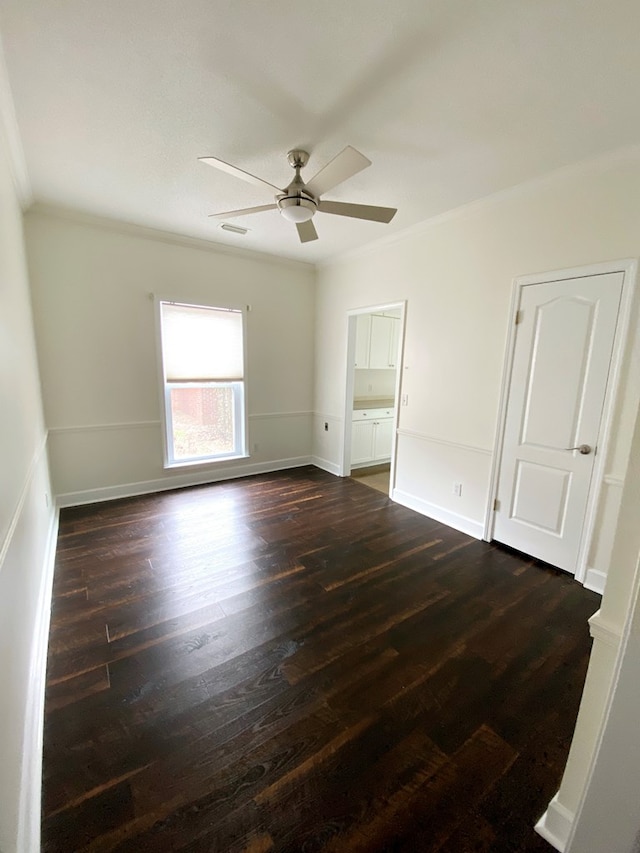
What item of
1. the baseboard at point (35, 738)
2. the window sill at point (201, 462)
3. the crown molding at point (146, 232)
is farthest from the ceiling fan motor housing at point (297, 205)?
the window sill at point (201, 462)

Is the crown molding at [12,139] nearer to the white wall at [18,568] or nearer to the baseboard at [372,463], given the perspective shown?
the white wall at [18,568]

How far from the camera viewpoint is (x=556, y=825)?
1.09 meters

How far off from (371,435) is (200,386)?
7.88ft

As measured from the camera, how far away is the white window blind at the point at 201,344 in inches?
152

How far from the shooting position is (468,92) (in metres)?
1.68

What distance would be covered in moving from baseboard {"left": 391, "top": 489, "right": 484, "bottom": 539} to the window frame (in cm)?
209

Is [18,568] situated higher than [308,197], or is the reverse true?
[308,197]

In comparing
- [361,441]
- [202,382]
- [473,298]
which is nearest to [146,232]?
[202,382]

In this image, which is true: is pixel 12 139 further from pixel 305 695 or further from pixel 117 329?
pixel 305 695

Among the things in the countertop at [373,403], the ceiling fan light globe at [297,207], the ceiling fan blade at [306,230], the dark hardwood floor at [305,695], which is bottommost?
the dark hardwood floor at [305,695]

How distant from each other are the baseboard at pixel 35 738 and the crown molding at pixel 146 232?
309 cm

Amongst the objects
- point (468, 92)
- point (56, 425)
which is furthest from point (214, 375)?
point (468, 92)

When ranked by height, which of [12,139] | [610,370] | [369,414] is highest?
[12,139]

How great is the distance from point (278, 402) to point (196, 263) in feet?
6.32
